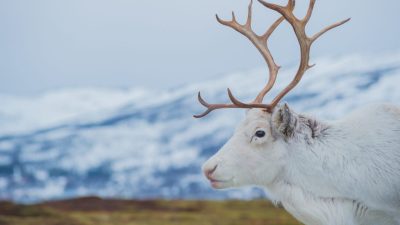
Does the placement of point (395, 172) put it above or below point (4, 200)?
below

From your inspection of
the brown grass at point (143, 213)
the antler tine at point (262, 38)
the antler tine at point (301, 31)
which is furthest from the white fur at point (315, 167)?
the brown grass at point (143, 213)

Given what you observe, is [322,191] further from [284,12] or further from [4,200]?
[4,200]

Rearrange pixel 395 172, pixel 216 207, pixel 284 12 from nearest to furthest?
pixel 395 172 < pixel 284 12 < pixel 216 207

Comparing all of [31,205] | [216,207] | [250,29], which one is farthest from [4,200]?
[250,29]

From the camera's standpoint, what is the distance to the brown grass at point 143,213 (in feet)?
89.8

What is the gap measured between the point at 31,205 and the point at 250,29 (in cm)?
2284

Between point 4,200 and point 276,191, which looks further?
point 4,200

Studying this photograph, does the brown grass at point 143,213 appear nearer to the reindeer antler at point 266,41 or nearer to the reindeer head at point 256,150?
the reindeer antler at point 266,41

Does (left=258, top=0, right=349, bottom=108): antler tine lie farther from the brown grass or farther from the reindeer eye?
the brown grass

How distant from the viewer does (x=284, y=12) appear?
25.8ft

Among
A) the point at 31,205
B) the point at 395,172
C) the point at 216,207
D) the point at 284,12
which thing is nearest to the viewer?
the point at 395,172

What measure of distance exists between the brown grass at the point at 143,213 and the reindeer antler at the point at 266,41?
657 inches

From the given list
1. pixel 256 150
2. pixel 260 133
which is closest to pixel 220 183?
pixel 256 150

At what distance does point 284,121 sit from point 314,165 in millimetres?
479
